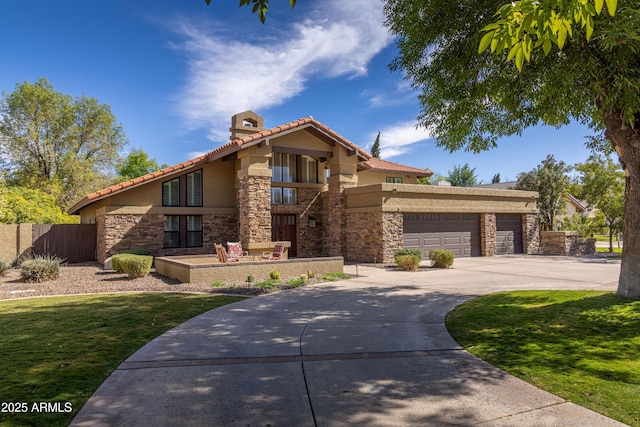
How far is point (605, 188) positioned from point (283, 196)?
24.3 metres

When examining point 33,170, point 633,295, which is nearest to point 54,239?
point 33,170

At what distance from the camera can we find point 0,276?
15.3 meters

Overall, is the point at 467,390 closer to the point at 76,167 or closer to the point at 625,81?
the point at 625,81

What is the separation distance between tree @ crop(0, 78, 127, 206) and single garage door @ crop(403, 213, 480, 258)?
32538mm

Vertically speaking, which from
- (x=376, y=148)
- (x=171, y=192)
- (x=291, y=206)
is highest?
(x=376, y=148)

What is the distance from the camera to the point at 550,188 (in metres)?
28.9

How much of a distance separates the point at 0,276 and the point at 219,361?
15.1 metres

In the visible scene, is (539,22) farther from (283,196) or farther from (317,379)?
(283,196)

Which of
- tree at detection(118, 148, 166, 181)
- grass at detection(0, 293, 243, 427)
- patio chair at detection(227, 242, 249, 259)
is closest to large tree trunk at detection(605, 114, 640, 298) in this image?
grass at detection(0, 293, 243, 427)

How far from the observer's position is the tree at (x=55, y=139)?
35031mm

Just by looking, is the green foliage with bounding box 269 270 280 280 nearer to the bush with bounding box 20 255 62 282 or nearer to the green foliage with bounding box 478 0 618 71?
the bush with bounding box 20 255 62 282

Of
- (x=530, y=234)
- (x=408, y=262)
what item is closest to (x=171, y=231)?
(x=408, y=262)

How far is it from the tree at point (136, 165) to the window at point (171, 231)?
29.5 m

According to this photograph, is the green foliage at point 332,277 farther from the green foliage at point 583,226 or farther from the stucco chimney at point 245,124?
the green foliage at point 583,226
